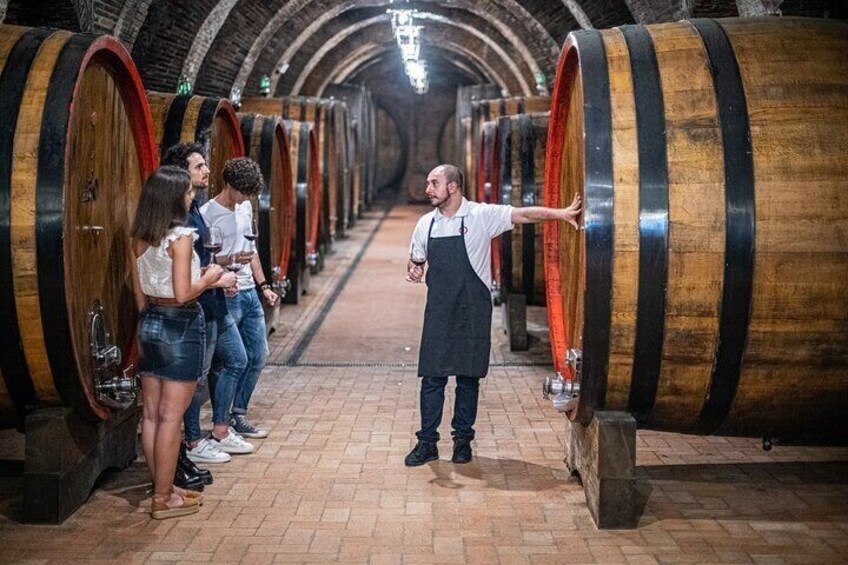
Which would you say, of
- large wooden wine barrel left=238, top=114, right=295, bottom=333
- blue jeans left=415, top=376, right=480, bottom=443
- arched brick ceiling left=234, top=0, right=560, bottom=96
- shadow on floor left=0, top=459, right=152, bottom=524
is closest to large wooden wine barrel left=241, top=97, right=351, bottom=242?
arched brick ceiling left=234, top=0, right=560, bottom=96

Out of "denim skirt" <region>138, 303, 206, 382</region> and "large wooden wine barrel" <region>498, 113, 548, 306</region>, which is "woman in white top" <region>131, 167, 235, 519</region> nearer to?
"denim skirt" <region>138, 303, 206, 382</region>

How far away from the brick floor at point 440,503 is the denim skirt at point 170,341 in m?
0.59

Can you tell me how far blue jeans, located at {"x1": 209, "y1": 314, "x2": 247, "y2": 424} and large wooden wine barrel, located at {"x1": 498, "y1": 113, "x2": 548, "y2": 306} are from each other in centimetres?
297

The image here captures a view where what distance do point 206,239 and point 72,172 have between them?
683 mm

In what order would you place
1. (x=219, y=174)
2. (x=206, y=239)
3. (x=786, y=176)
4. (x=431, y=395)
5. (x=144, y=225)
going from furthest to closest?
(x=219, y=174) → (x=431, y=395) → (x=206, y=239) → (x=144, y=225) → (x=786, y=176)

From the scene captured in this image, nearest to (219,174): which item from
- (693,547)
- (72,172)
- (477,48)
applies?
(72,172)

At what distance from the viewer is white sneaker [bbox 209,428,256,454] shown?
4.89 meters

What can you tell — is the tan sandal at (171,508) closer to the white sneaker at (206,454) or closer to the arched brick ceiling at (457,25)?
the white sneaker at (206,454)

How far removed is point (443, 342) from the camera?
4.65m

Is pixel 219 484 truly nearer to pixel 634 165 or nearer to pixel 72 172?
pixel 72 172

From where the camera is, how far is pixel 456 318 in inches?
184

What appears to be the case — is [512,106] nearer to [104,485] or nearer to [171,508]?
[104,485]

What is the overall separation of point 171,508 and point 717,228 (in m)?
2.32

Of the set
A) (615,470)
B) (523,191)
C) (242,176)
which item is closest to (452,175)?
(242,176)
